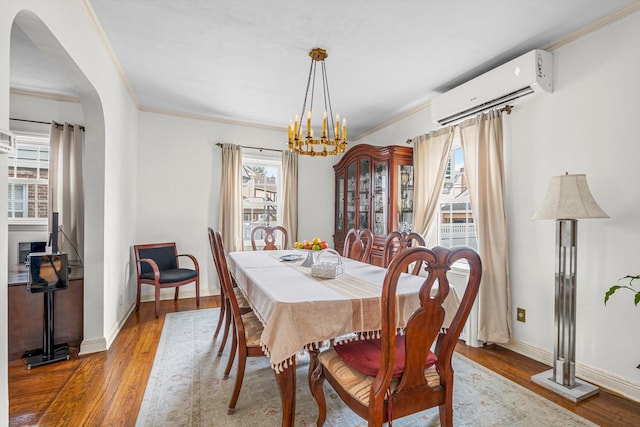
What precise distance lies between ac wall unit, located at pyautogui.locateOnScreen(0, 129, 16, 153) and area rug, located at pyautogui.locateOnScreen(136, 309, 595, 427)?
1525 mm

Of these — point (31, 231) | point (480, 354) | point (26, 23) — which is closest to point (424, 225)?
point (480, 354)

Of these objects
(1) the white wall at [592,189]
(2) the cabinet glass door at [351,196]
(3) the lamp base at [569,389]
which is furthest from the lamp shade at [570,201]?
(2) the cabinet glass door at [351,196]

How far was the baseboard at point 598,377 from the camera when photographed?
79.8 inches

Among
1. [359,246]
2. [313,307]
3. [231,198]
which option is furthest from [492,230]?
[231,198]

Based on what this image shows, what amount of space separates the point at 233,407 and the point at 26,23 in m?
2.38

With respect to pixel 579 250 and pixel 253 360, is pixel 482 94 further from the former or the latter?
pixel 253 360

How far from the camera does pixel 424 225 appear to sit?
363 cm

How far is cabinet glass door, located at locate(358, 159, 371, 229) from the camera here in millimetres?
4363

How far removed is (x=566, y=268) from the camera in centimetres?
224

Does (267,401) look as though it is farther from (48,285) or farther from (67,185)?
(67,185)

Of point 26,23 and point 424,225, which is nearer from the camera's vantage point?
point 26,23

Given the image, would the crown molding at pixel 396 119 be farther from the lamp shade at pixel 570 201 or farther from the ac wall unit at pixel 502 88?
the lamp shade at pixel 570 201

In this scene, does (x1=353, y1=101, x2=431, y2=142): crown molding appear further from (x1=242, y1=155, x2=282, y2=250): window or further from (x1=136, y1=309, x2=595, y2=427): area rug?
(x1=136, y1=309, x2=595, y2=427): area rug

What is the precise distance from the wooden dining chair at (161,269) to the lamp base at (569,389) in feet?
11.4
